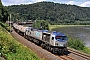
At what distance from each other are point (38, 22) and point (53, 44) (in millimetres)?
72257

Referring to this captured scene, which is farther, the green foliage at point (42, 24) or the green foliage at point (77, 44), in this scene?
the green foliage at point (42, 24)

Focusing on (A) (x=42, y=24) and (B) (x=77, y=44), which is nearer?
(B) (x=77, y=44)

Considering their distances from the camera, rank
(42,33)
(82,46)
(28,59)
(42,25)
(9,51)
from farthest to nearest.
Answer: (42,25) → (82,46) → (42,33) → (9,51) → (28,59)

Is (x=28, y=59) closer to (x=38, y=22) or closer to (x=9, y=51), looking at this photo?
(x=9, y=51)

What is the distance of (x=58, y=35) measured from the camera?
29.2m

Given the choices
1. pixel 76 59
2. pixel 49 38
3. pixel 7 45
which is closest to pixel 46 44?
pixel 49 38

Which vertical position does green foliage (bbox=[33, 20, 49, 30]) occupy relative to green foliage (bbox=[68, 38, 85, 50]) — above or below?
below

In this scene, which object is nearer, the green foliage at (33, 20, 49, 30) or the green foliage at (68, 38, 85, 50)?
the green foliage at (68, 38, 85, 50)

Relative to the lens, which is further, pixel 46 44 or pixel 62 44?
pixel 46 44

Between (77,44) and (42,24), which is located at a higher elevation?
(77,44)

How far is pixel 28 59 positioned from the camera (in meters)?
14.9

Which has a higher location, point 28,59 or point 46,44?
point 28,59

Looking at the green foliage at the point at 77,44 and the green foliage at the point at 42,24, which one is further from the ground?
the green foliage at the point at 77,44

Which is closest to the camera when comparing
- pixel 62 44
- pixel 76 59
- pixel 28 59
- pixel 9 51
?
pixel 28 59
